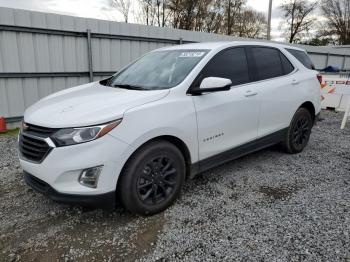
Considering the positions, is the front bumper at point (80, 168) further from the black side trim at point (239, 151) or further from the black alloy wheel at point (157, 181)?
the black side trim at point (239, 151)

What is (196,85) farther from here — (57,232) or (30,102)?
(30,102)

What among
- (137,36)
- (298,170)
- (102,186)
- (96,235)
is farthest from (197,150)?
(137,36)

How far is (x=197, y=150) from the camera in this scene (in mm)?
3178

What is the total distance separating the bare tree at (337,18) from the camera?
38.3m

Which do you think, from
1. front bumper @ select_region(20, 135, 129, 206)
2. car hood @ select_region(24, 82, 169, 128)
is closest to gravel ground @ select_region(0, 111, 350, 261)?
front bumper @ select_region(20, 135, 129, 206)

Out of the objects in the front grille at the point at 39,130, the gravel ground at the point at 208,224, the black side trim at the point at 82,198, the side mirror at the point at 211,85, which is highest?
the side mirror at the point at 211,85

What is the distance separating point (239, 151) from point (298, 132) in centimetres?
162

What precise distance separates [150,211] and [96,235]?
0.56 metres

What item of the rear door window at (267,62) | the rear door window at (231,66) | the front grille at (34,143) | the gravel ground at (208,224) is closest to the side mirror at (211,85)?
the rear door window at (231,66)

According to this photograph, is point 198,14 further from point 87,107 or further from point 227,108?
point 87,107

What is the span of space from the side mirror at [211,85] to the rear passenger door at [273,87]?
0.98 m

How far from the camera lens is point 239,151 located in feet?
12.3

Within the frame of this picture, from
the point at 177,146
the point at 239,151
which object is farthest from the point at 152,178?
the point at 239,151

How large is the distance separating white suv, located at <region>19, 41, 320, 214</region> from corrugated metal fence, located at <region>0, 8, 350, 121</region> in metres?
3.60
